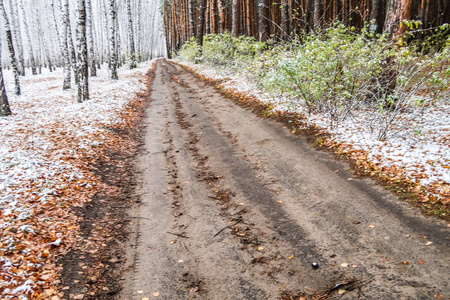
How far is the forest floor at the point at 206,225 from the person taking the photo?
3359mm

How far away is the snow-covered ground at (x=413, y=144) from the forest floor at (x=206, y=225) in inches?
27.6

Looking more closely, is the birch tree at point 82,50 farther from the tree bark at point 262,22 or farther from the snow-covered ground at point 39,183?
the tree bark at point 262,22

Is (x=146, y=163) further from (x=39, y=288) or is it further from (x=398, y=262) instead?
(x=398, y=262)

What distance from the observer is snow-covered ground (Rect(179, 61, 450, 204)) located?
16.3 ft

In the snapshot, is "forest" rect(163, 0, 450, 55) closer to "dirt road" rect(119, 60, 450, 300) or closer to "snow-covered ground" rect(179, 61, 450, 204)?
"snow-covered ground" rect(179, 61, 450, 204)

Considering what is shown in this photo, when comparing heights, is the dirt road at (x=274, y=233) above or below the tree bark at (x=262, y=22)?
below

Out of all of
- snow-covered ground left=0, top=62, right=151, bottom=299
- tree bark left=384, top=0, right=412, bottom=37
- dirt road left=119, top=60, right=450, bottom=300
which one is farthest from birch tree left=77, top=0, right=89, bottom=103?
tree bark left=384, top=0, right=412, bottom=37

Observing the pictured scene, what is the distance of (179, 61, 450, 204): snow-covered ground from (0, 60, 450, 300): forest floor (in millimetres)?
702

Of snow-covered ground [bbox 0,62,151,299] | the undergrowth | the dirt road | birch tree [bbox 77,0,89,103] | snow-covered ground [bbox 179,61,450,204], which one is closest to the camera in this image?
the dirt road

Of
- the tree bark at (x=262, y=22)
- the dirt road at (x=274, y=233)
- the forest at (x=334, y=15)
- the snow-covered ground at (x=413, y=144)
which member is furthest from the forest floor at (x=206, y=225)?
the tree bark at (x=262, y=22)

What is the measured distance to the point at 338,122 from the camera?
796 cm

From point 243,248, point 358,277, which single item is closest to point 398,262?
point 358,277

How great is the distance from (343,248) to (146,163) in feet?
17.1

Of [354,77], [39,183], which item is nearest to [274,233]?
[39,183]
